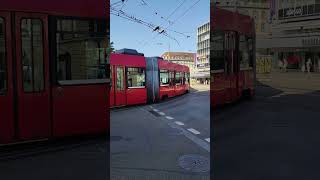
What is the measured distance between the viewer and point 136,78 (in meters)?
3.04

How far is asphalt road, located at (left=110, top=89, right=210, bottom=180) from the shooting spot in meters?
3.12

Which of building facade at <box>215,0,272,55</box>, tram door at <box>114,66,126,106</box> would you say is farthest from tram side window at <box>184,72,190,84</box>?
building facade at <box>215,0,272,55</box>

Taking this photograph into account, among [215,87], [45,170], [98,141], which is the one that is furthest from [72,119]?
[215,87]

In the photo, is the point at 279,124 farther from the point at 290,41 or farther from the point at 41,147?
the point at 41,147

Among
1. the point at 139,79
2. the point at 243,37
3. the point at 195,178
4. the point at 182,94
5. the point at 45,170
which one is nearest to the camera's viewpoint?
the point at 139,79

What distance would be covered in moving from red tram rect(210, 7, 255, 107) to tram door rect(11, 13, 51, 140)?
2465mm

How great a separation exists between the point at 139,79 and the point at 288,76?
2790 mm

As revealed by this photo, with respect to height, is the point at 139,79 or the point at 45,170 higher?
the point at 139,79

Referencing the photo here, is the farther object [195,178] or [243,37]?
[243,37]

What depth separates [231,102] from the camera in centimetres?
365

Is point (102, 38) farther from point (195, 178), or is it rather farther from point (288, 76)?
point (288, 76)

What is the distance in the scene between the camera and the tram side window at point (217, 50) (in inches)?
120

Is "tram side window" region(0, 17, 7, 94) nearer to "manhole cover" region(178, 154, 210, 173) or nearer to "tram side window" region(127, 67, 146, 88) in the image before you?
"tram side window" region(127, 67, 146, 88)

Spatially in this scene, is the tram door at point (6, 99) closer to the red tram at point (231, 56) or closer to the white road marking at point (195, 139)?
the white road marking at point (195, 139)
